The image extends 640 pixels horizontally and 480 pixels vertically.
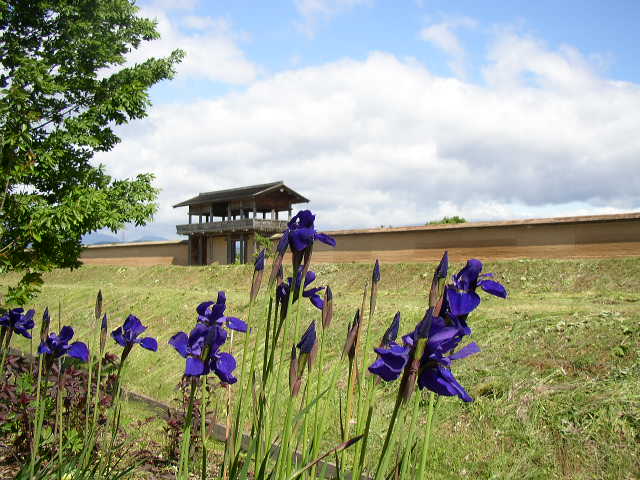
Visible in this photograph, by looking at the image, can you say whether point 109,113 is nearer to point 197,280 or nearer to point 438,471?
point 438,471

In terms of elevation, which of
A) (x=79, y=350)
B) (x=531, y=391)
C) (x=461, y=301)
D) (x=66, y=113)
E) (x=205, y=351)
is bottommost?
(x=531, y=391)

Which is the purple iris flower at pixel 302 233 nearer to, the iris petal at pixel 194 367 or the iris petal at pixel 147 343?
the iris petal at pixel 194 367

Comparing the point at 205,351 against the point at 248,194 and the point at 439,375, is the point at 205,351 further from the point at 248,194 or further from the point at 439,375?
the point at 248,194

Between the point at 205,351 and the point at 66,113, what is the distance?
336 inches

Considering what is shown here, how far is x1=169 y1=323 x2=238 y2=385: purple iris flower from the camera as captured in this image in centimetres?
147

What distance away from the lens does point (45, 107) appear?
27.8 ft

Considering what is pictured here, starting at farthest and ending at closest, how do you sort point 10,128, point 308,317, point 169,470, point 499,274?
point 499,274 < point 308,317 < point 10,128 < point 169,470

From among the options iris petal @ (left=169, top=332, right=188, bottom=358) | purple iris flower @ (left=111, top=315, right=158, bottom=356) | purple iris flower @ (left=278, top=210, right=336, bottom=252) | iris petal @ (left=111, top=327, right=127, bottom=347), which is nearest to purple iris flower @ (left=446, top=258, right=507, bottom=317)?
purple iris flower @ (left=278, top=210, right=336, bottom=252)

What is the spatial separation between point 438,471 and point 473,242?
11.9 metres

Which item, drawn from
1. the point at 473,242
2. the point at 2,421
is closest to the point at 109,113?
the point at 2,421

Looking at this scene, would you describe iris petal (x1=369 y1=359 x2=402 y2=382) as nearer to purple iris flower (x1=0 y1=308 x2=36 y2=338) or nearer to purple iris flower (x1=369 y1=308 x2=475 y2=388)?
purple iris flower (x1=369 y1=308 x2=475 y2=388)

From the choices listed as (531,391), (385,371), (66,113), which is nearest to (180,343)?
(385,371)

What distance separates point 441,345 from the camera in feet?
3.50

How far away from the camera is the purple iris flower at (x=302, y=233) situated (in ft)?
4.58
